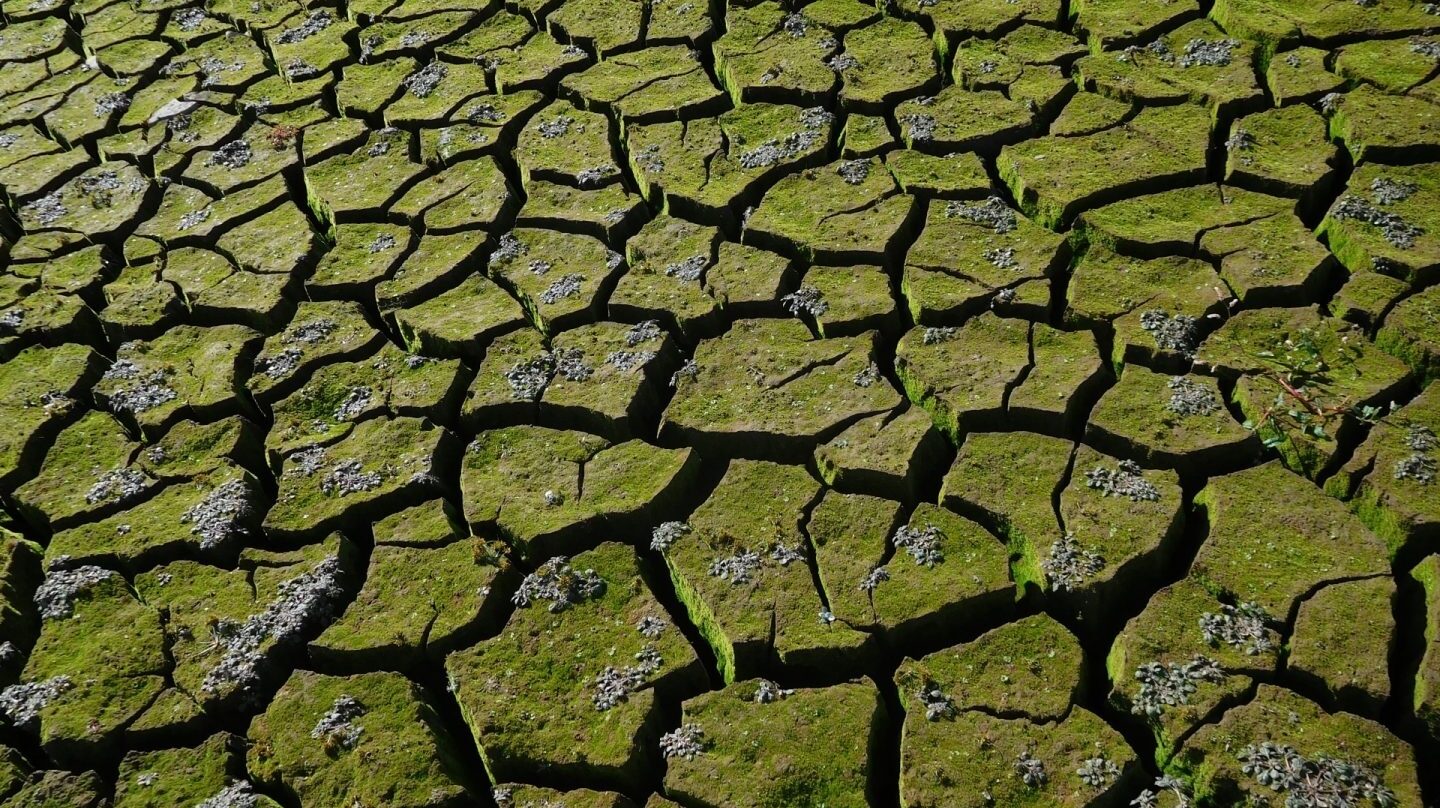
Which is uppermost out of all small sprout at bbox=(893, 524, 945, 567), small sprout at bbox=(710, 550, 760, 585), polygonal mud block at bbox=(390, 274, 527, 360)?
polygonal mud block at bbox=(390, 274, 527, 360)

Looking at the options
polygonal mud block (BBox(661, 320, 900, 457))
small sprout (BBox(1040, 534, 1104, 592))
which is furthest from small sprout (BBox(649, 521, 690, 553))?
small sprout (BBox(1040, 534, 1104, 592))

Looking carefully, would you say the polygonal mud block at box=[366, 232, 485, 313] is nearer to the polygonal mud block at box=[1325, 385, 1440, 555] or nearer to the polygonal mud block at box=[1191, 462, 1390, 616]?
the polygonal mud block at box=[1191, 462, 1390, 616]

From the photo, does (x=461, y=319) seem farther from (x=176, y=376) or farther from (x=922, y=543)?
(x=922, y=543)

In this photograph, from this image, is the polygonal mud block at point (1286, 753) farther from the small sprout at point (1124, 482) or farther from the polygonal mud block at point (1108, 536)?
the small sprout at point (1124, 482)

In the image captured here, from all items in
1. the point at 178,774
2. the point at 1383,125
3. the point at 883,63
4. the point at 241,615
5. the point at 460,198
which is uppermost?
the point at 883,63

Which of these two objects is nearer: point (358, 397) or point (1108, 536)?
point (1108, 536)

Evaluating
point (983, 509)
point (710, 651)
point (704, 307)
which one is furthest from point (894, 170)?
point (710, 651)

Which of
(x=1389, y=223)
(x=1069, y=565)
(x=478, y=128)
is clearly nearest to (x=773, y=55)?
(x=478, y=128)
